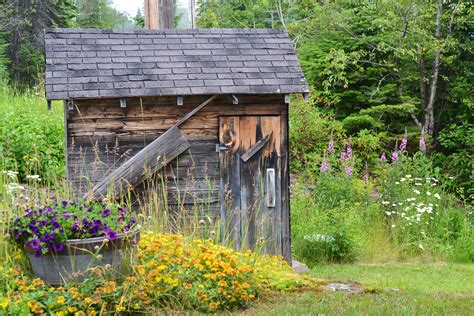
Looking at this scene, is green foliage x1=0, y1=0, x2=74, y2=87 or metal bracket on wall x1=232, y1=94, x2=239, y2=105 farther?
green foliage x1=0, y1=0, x2=74, y2=87

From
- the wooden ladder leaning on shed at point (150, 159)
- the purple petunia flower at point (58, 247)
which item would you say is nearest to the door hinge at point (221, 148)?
the wooden ladder leaning on shed at point (150, 159)

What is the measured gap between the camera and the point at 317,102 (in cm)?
1584

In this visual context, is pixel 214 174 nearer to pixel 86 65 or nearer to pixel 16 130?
pixel 86 65

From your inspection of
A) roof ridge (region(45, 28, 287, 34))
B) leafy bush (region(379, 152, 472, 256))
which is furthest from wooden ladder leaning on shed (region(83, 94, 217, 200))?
leafy bush (region(379, 152, 472, 256))

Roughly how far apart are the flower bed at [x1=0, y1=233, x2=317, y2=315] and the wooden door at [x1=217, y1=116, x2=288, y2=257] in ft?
7.99

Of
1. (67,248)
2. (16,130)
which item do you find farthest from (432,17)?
(67,248)

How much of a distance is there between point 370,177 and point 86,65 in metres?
8.32

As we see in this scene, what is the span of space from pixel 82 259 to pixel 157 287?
634 mm

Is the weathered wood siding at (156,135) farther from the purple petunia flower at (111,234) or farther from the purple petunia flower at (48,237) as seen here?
the purple petunia flower at (48,237)

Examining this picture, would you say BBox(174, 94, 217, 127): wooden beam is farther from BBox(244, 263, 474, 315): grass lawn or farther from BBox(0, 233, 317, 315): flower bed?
BBox(244, 263, 474, 315): grass lawn

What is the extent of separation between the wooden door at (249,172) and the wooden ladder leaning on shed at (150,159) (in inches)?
19.8

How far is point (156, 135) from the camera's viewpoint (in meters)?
8.13

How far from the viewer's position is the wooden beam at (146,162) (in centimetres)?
774

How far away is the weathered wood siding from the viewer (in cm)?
797
